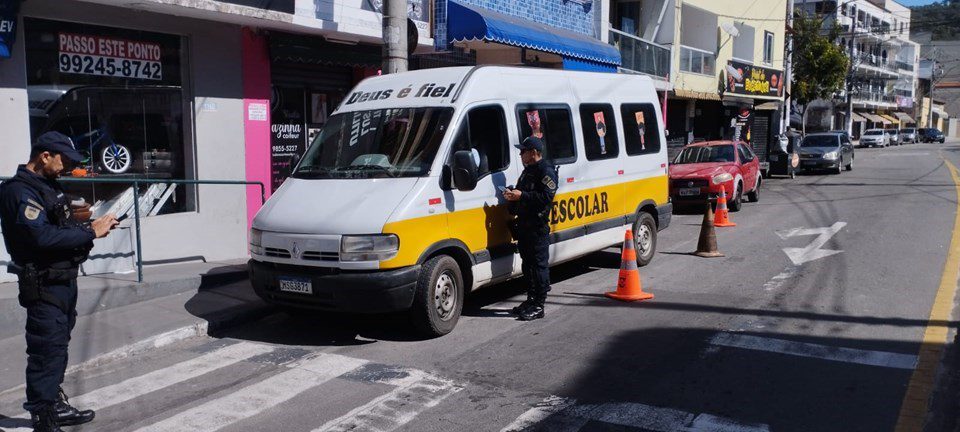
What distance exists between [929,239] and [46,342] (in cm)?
1247

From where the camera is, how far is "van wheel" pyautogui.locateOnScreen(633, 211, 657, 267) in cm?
1044

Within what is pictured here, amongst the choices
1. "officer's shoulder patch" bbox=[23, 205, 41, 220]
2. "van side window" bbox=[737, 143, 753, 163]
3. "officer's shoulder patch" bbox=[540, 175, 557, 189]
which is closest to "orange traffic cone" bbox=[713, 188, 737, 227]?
"van side window" bbox=[737, 143, 753, 163]

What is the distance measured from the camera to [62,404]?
5262 mm

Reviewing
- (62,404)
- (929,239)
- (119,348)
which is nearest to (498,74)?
(119,348)

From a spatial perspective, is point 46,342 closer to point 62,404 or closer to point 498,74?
point 62,404

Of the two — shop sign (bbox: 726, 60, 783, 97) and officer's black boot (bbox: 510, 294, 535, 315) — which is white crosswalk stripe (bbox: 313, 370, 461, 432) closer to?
officer's black boot (bbox: 510, 294, 535, 315)

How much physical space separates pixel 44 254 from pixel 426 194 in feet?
10.1

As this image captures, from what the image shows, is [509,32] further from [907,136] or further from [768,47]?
[907,136]

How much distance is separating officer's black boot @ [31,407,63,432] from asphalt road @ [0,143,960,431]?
259 millimetres

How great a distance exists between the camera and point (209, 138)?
11047 mm

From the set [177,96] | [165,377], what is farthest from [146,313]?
[177,96]

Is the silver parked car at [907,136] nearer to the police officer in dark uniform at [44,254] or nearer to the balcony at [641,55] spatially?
the balcony at [641,55]

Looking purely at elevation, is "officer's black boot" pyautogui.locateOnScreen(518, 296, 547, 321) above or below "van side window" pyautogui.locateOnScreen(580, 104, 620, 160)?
below

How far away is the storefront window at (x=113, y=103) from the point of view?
9188 millimetres
